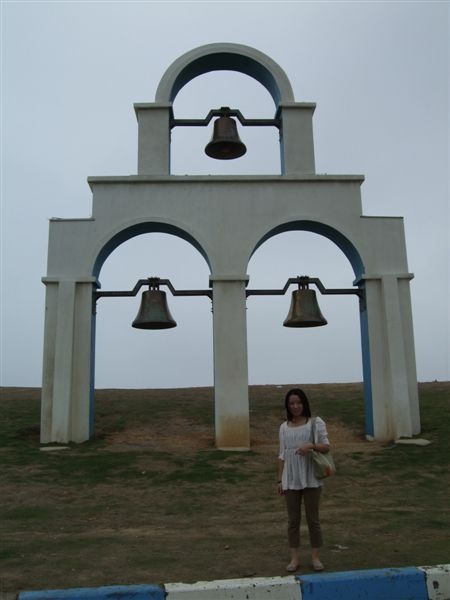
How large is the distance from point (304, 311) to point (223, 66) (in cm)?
517

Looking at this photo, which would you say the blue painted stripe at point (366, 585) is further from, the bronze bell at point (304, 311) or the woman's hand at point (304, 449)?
the bronze bell at point (304, 311)

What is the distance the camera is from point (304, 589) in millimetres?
3992

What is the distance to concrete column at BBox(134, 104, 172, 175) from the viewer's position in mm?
11594

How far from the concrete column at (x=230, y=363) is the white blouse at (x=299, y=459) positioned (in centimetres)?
603

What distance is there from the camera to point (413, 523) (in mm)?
6043

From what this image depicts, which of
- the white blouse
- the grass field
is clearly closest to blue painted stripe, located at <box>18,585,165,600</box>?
the grass field

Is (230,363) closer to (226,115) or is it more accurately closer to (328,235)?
(328,235)

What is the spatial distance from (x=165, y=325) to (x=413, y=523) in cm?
586

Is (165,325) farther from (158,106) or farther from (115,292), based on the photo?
(158,106)

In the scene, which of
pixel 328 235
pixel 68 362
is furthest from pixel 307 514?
pixel 328 235

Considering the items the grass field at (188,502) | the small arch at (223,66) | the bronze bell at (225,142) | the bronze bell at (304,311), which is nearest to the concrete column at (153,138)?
the small arch at (223,66)

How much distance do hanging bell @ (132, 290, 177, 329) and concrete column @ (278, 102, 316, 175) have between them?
11.3 ft

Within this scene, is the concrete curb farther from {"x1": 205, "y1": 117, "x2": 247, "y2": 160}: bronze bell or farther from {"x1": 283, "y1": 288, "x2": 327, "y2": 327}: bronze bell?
{"x1": 205, "y1": 117, "x2": 247, "y2": 160}: bronze bell

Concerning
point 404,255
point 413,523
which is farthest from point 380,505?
point 404,255
